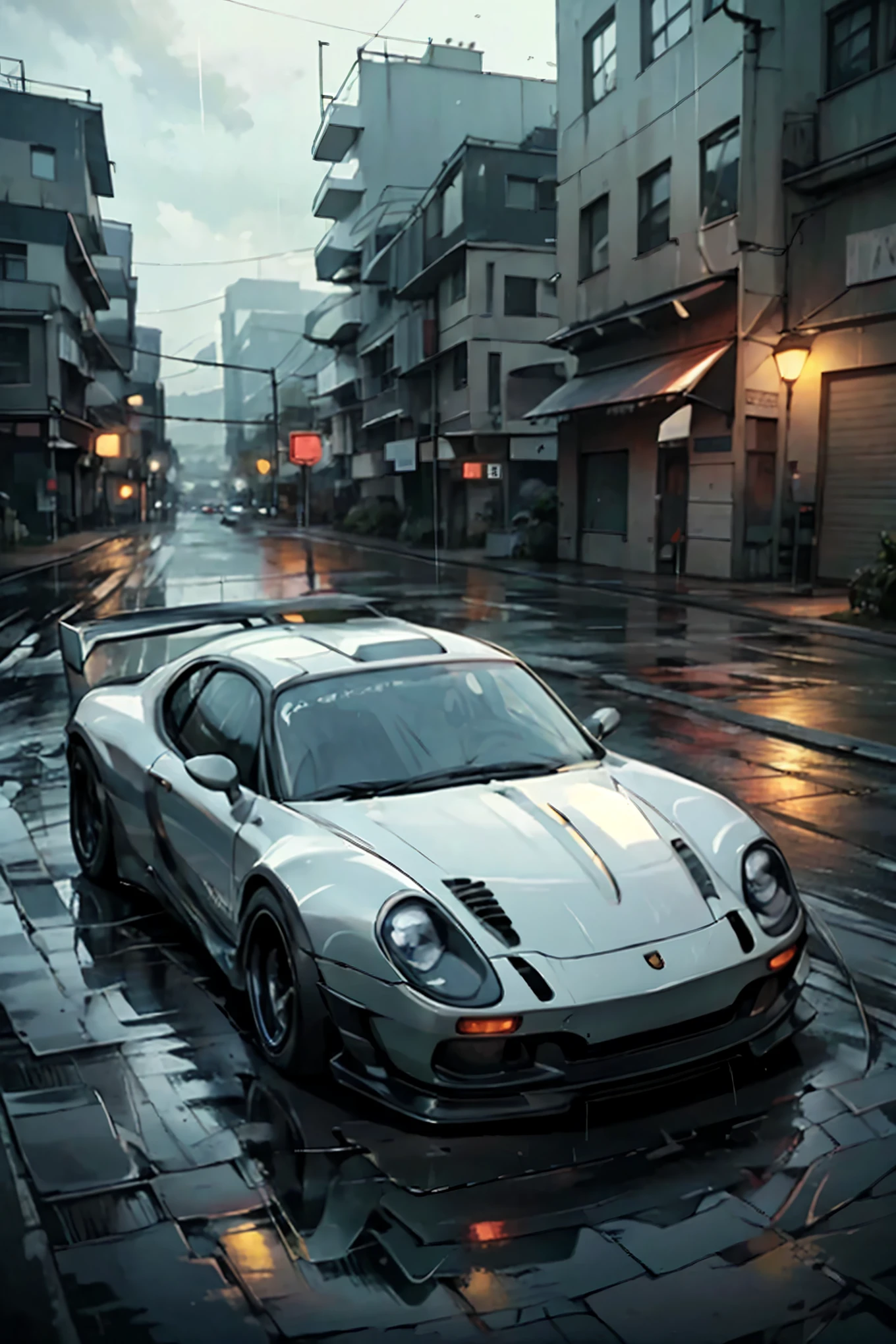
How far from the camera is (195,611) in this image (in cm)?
852

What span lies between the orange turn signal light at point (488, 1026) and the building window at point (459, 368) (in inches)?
1751

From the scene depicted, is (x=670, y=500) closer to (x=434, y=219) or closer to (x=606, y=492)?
(x=606, y=492)

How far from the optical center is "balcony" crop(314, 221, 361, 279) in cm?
7138

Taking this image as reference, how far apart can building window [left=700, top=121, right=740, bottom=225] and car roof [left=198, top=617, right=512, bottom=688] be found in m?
22.9

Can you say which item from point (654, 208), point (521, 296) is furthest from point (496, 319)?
point (654, 208)

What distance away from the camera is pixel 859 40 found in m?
24.0

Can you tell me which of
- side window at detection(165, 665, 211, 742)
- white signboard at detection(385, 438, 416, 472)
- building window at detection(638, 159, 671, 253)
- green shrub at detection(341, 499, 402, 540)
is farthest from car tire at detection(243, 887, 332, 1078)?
green shrub at detection(341, 499, 402, 540)

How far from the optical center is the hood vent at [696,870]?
4074 mm

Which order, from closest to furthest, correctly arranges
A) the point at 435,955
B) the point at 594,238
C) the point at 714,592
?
1. the point at 435,955
2. the point at 714,592
3. the point at 594,238

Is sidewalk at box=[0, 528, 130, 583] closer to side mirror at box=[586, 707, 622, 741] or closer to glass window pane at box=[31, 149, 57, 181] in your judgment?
glass window pane at box=[31, 149, 57, 181]

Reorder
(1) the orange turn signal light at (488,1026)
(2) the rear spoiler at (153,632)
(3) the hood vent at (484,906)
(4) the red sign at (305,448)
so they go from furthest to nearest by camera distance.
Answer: (4) the red sign at (305,448), (2) the rear spoiler at (153,632), (3) the hood vent at (484,906), (1) the orange turn signal light at (488,1026)

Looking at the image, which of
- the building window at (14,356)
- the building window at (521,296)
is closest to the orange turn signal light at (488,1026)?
the building window at (521,296)

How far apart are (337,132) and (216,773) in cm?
7295

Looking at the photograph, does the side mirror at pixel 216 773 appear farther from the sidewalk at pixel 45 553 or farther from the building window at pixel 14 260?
the building window at pixel 14 260
